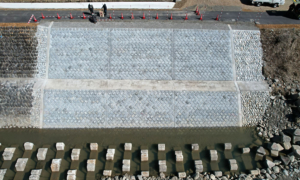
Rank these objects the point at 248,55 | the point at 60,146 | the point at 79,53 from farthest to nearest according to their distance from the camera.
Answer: the point at 248,55 → the point at 79,53 → the point at 60,146

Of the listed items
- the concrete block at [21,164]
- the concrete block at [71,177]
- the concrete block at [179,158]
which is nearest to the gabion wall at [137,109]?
the concrete block at [179,158]

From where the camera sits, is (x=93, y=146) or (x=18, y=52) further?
(x=18, y=52)

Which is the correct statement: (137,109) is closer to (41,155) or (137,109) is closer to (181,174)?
(181,174)

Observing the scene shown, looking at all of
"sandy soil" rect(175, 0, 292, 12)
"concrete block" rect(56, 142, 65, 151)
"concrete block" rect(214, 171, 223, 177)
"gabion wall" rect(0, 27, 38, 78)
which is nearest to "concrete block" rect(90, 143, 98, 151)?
"concrete block" rect(56, 142, 65, 151)

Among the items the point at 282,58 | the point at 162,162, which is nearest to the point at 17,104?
the point at 162,162

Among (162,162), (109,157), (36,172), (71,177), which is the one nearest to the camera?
(71,177)

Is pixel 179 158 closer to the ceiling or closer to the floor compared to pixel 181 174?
closer to the ceiling

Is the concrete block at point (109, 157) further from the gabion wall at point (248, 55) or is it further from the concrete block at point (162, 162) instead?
the gabion wall at point (248, 55)
